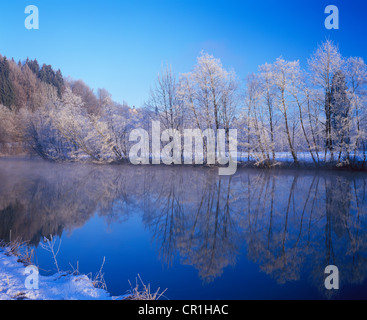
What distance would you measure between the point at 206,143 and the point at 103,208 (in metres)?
13.8

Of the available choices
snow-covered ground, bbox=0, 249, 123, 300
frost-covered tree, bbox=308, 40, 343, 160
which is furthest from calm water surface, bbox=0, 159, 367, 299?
frost-covered tree, bbox=308, 40, 343, 160

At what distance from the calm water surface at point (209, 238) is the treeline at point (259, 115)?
8.81m

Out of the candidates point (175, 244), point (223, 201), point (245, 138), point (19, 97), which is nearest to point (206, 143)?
point (245, 138)

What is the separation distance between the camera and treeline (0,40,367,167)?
1590 cm

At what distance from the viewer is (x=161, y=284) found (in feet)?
11.2

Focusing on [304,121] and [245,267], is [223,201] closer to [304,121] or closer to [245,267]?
[245,267]

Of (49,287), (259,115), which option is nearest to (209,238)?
(49,287)

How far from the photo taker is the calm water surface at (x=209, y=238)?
3434mm

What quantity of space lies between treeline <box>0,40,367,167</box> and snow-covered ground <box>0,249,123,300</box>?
1682cm

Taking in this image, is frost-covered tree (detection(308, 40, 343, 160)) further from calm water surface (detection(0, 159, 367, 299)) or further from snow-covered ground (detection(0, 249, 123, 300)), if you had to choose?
snow-covered ground (detection(0, 249, 123, 300))

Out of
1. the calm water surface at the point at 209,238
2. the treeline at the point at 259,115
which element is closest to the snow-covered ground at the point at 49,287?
the calm water surface at the point at 209,238

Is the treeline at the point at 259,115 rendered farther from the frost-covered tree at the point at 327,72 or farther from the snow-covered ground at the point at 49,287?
the snow-covered ground at the point at 49,287

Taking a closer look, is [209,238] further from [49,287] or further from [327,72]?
[327,72]

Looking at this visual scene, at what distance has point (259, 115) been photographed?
18.7m
